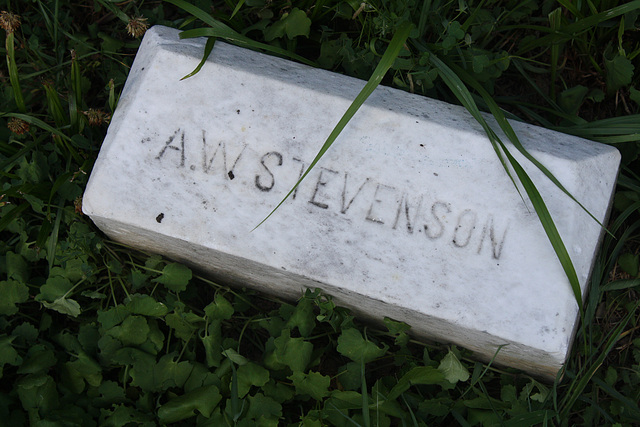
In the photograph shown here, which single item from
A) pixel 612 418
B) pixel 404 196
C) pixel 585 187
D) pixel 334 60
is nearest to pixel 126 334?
pixel 404 196

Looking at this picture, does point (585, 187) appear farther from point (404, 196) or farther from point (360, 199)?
point (360, 199)

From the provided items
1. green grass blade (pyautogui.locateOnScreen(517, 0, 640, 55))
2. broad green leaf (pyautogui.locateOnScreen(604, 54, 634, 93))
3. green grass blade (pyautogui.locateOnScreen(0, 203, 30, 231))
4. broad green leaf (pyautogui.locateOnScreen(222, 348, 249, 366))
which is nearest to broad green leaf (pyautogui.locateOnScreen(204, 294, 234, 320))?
broad green leaf (pyautogui.locateOnScreen(222, 348, 249, 366))

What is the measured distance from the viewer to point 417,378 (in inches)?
71.5

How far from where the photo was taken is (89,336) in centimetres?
200

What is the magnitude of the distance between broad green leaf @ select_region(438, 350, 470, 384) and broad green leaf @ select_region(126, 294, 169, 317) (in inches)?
40.3

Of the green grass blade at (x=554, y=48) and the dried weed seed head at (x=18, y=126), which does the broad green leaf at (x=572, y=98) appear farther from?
the dried weed seed head at (x=18, y=126)

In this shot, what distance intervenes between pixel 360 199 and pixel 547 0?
4.19 feet

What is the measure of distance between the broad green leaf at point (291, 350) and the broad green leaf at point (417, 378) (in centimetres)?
33

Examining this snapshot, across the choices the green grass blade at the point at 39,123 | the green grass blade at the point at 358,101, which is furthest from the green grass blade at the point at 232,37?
the green grass blade at the point at 39,123

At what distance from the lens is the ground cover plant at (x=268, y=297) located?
6.14ft

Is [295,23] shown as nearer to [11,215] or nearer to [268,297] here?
[268,297]

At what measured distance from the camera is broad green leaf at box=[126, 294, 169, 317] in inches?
76.5

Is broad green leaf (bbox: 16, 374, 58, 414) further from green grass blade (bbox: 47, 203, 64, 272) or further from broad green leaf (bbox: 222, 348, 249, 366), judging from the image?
broad green leaf (bbox: 222, 348, 249, 366)

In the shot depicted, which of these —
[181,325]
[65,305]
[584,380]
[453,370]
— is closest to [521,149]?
[453,370]
